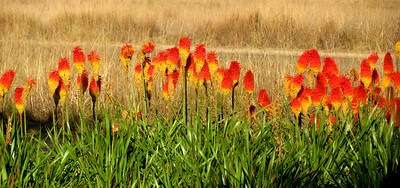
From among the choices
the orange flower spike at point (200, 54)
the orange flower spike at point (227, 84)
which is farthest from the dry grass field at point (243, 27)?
the orange flower spike at point (200, 54)

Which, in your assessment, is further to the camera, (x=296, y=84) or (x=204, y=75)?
(x=204, y=75)

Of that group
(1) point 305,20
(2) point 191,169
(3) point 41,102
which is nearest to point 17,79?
(3) point 41,102

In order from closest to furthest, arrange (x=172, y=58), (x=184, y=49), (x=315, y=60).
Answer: (x=184, y=49) < (x=172, y=58) < (x=315, y=60)

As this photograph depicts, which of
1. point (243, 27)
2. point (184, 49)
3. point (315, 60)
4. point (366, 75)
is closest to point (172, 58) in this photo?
point (184, 49)

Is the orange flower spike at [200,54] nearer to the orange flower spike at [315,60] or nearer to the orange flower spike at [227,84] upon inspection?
the orange flower spike at [227,84]

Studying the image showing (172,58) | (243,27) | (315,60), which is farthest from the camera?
(243,27)

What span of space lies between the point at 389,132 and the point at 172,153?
1006 mm

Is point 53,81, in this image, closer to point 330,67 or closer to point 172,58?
point 172,58

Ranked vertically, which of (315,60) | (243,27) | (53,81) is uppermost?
(315,60)

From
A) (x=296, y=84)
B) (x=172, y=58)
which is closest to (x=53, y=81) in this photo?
(x=172, y=58)

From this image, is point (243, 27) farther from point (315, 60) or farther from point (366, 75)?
point (315, 60)

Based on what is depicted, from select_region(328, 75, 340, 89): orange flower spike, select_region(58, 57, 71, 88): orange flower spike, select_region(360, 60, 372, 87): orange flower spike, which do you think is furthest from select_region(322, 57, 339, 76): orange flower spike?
select_region(58, 57, 71, 88): orange flower spike

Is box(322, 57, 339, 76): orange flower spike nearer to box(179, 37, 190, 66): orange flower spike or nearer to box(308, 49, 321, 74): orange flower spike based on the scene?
box(308, 49, 321, 74): orange flower spike

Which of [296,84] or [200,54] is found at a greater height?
[200,54]
